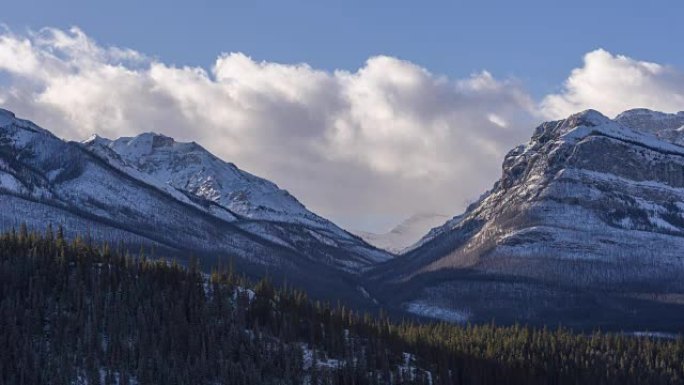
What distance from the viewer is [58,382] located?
646 feet

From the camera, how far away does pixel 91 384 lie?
199875 mm

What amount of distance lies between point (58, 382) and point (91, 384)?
5.78 meters

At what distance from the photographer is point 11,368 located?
198250mm

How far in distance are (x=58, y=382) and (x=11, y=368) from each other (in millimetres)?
8563

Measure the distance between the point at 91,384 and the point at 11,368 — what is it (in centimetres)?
1338
